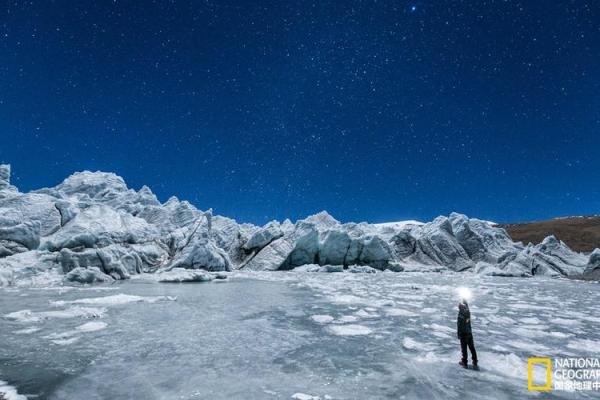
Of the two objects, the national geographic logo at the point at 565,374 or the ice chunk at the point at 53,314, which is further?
the ice chunk at the point at 53,314

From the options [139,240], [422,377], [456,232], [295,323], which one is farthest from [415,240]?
[422,377]

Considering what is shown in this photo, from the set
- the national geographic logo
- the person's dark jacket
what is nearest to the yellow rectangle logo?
the national geographic logo

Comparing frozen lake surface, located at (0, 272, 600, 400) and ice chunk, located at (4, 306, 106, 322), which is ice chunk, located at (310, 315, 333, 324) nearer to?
frozen lake surface, located at (0, 272, 600, 400)

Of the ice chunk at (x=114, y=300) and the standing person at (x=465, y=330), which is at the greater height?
the standing person at (x=465, y=330)

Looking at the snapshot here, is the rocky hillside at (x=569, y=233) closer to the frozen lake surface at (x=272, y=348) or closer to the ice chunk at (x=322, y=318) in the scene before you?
the frozen lake surface at (x=272, y=348)

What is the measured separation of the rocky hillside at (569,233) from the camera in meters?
75.2

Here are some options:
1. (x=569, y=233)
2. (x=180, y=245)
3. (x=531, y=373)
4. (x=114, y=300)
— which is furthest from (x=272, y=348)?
(x=569, y=233)

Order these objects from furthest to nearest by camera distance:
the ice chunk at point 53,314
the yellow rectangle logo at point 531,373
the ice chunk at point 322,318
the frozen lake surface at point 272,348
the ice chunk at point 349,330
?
the ice chunk at point 322,318, the ice chunk at point 53,314, the ice chunk at point 349,330, the yellow rectangle logo at point 531,373, the frozen lake surface at point 272,348

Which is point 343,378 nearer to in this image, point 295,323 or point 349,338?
point 349,338

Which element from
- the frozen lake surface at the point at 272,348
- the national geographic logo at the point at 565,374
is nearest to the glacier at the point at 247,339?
the frozen lake surface at the point at 272,348

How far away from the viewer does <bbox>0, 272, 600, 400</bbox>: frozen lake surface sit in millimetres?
5672

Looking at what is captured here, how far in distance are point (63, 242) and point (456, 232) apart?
1915 inches

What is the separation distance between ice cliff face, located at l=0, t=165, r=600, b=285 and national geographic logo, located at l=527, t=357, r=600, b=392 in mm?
23883

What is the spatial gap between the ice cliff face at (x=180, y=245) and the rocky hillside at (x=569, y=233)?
29502 millimetres
